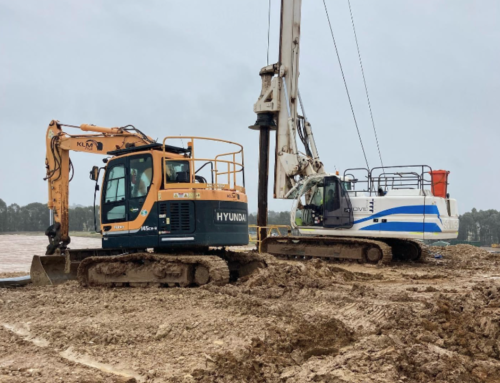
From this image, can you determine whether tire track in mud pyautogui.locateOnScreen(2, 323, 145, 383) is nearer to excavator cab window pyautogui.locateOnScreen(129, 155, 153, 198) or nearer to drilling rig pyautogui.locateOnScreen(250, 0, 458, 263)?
excavator cab window pyautogui.locateOnScreen(129, 155, 153, 198)

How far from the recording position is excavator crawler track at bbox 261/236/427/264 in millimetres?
14227

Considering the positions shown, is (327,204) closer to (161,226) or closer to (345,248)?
(345,248)

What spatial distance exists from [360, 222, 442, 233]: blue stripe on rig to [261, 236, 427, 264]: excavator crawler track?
A: 417 mm

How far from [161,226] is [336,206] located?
25.3 ft

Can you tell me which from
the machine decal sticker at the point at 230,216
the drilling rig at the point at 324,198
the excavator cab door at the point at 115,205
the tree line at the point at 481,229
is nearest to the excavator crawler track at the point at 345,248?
the drilling rig at the point at 324,198

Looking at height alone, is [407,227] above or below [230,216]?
below

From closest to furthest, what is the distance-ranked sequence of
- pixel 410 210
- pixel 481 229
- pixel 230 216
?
pixel 230 216
pixel 410 210
pixel 481 229

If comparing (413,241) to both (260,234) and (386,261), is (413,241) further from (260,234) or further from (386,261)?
(260,234)

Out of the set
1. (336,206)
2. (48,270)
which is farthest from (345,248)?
(48,270)

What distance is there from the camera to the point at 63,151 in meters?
10.9

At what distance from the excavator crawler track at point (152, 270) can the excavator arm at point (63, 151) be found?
1.91 meters

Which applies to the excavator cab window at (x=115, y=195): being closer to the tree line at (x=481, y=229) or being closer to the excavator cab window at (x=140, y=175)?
the excavator cab window at (x=140, y=175)

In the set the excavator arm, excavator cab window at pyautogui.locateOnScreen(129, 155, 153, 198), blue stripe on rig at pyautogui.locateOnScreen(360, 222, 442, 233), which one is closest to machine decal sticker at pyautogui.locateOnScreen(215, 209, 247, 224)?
excavator cab window at pyautogui.locateOnScreen(129, 155, 153, 198)

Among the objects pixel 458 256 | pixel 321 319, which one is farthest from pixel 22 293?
pixel 458 256
